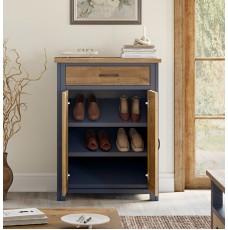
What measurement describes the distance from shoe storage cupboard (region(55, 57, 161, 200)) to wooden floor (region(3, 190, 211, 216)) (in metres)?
0.08

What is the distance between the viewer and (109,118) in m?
4.78

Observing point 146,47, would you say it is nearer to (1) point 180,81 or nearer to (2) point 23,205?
(1) point 180,81

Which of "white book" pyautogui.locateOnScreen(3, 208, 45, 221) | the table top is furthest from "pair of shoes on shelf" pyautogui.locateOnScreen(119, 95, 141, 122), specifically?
"white book" pyautogui.locateOnScreen(3, 208, 45, 221)

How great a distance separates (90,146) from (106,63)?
657 millimetres

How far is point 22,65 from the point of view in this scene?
5.06m

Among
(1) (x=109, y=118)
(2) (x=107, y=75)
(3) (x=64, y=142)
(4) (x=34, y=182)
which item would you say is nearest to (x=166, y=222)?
(3) (x=64, y=142)

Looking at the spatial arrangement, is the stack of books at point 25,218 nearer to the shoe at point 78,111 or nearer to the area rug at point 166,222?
the area rug at point 166,222

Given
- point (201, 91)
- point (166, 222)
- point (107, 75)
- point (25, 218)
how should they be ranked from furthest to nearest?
point (201, 91) → point (107, 75) → point (166, 222) → point (25, 218)

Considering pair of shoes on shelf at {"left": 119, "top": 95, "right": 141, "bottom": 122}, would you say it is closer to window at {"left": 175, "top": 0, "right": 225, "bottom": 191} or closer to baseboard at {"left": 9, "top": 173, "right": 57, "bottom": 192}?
window at {"left": 175, "top": 0, "right": 225, "bottom": 191}

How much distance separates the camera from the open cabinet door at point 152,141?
4.41 meters

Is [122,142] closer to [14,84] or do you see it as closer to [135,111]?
[135,111]

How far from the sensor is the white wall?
199 inches

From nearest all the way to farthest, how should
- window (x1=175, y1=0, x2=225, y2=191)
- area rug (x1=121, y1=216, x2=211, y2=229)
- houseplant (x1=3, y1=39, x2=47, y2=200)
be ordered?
area rug (x1=121, y1=216, x2=211, y2=229)
houseplant (x1=3, y1=39, x2=47, y2=200)
window (x1=175, y1=0, x2=225, y2=191)

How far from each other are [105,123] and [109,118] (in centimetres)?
14
